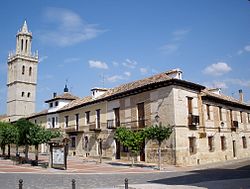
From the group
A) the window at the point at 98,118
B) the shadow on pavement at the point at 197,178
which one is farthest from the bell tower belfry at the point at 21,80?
the shadow on pavement at the point at 197,178

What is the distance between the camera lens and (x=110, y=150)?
28.4 m

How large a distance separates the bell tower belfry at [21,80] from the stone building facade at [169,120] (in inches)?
971

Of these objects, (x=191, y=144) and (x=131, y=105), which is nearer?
(x=191, y=144)

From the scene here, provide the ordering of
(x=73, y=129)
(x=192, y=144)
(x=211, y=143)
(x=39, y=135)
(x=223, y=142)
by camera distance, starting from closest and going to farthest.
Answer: (x=39, y=135) < (x=192, y=144) < (x=211, y=143) < (x=223, y=142) < (x=73, y=129)

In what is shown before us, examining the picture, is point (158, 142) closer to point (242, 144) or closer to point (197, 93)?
point (197, 93)

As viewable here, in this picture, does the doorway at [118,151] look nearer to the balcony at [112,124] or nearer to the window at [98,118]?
the balcony at [112,124]

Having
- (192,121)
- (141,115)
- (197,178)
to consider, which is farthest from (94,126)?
(197,178)

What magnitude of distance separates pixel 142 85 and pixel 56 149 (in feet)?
29.5

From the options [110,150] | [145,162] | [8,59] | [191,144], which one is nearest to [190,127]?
[191,144]

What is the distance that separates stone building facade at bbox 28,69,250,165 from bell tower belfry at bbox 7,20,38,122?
2467 centimetres

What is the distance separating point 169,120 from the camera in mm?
22875

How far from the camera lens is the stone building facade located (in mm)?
22984

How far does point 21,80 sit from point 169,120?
1610 inches

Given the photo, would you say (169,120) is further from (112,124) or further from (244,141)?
(244,141)
